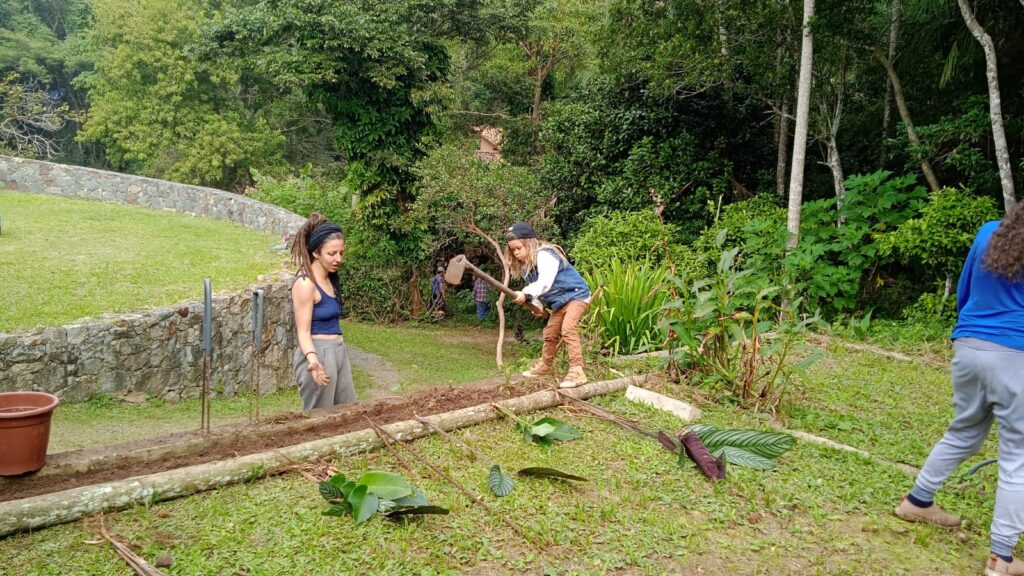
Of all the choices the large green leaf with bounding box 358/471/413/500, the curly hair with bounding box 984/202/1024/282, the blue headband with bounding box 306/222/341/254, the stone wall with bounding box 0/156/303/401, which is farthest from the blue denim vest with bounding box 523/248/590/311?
the stone wall with bounding box 0/156/303/401

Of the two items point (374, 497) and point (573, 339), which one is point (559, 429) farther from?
point (374, 497)

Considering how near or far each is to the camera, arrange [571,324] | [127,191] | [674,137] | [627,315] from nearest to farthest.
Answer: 1. [571,324]
2. [627,315]
3. [674,137]
4. [127,191]

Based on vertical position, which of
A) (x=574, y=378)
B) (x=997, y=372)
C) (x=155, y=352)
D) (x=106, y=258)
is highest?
(x=997, y=372)

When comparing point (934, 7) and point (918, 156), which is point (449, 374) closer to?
point (918, 156)

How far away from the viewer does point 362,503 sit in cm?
322

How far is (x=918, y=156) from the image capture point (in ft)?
31.6

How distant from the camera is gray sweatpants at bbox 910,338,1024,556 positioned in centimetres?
306

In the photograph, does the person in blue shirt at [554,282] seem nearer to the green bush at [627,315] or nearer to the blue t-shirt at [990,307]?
the green bush at [627,315]

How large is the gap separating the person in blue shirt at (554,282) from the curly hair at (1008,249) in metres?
2.65

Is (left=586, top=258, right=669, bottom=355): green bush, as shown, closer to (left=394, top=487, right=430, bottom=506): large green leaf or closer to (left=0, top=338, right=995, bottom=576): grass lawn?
(left=0, top=338, right=995, bottom=576): grass lawn

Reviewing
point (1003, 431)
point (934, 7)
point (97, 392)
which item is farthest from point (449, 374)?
point (1003, 431)

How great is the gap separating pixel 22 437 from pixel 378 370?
367 inches

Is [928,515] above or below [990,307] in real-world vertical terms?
below

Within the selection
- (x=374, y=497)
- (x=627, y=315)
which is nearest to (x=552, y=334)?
(x=627, y=315)
